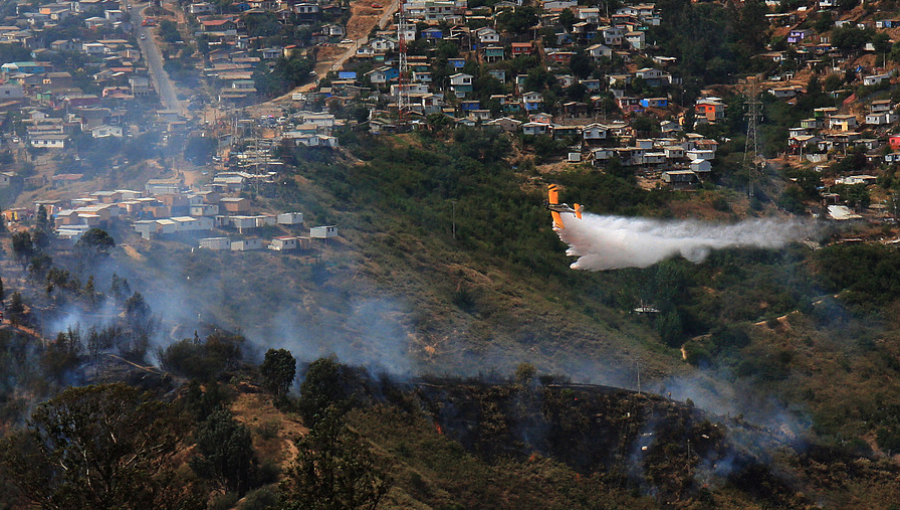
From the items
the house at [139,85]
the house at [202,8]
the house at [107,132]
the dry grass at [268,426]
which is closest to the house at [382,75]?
the house at [139,85]

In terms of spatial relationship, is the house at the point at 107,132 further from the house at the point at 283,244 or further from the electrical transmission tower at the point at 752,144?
the electrical transmission tower at the point at 752,144

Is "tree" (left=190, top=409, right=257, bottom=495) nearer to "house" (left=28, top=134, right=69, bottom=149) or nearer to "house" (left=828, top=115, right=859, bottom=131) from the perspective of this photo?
"house" (left=28, top=134, right=69, bottom=149)

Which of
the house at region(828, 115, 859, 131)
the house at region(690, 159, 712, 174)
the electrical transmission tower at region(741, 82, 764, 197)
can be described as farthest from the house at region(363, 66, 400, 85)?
the house at region(828, 115, 859, 131)

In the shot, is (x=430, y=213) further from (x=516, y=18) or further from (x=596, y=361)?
(x=516, y=18)

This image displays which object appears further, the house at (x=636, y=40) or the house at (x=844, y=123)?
the house at (x=636, y=40)

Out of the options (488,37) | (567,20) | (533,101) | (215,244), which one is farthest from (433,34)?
(215,244)

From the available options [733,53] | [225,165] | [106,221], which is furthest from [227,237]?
[733,53]
